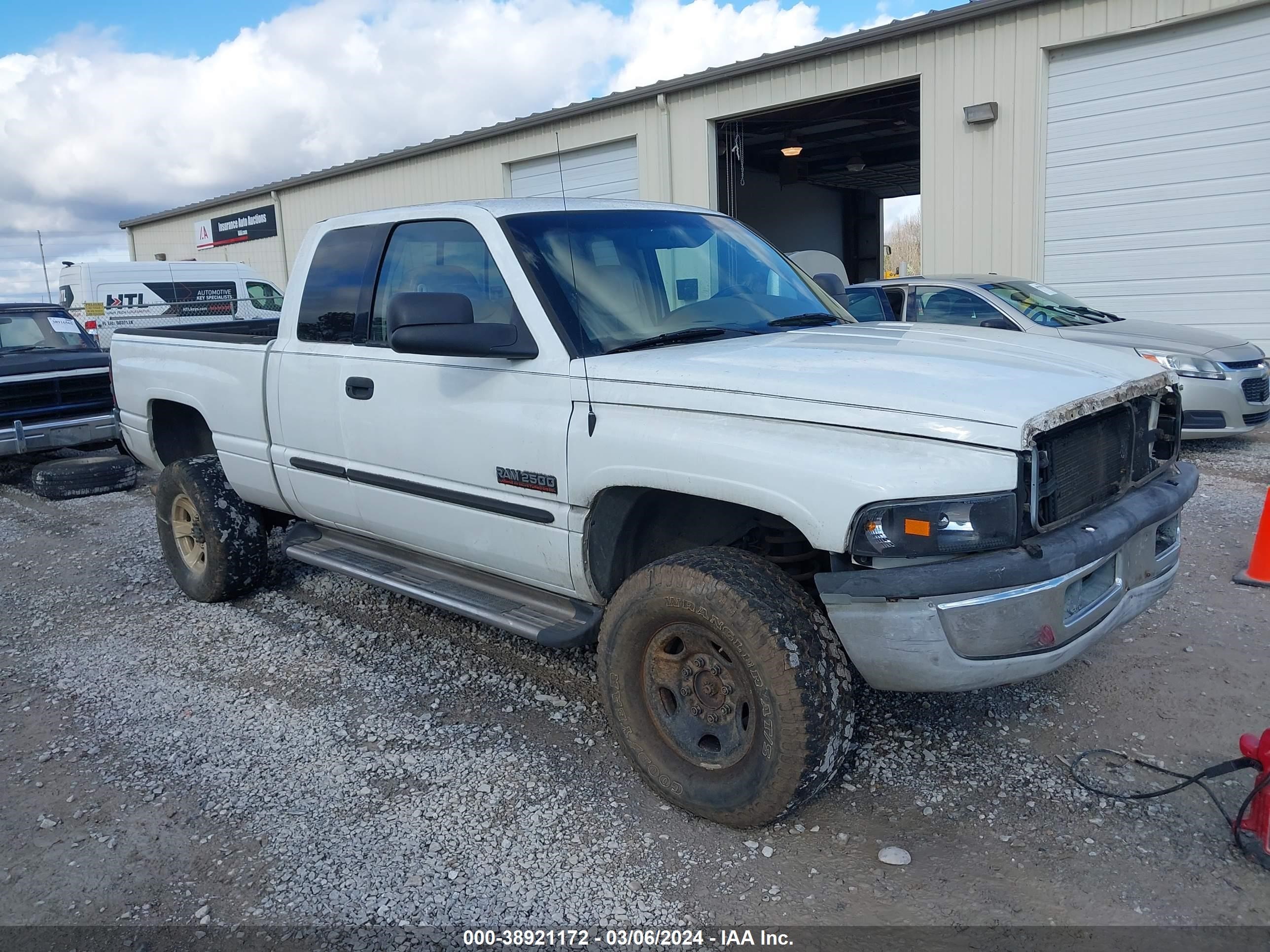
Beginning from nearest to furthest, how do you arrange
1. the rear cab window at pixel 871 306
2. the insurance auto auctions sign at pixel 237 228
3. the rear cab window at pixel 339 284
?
the rear cab window at pixel 339 284 → the rear cab window at pixel 871 306 → the insurance auto auctions sign at pixel 237 228

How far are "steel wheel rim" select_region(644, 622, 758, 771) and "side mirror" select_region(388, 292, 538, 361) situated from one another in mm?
1146

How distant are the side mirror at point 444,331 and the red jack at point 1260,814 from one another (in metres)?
2.55

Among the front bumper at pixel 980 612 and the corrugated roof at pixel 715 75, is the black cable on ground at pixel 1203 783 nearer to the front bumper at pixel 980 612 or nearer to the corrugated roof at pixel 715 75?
the front bumper at pixel 980 612

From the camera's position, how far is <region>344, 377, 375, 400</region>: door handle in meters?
4.16

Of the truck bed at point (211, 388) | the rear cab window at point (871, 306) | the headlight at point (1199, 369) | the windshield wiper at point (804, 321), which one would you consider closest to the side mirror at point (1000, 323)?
the rear cab window at point (871, 306)

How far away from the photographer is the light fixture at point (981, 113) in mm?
11883

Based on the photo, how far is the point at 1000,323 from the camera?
8891 millimetres

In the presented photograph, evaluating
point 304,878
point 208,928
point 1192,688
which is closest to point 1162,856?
point 1192,688

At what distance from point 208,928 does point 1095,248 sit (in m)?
12.1

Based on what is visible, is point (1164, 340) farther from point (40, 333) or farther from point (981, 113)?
point (40, 333)

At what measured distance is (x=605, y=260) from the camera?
3834 mm

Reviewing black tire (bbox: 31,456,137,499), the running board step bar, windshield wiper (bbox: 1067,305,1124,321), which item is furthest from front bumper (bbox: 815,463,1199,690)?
black tire (bbox: 31,456,137,499)

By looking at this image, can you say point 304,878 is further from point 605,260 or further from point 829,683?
point 605,260

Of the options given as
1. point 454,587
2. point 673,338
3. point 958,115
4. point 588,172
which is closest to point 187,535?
point 454,587
